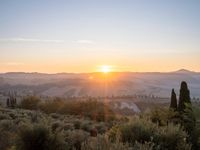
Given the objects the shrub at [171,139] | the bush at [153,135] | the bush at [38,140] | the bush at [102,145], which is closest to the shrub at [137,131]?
the bush at [153,135]

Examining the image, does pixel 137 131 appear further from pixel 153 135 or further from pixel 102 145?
pixel 102 145

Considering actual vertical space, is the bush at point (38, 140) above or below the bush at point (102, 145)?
below

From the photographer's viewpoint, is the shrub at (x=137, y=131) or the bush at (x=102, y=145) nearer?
the bush at (x=102, y=145)

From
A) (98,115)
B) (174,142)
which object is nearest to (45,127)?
(174,142)

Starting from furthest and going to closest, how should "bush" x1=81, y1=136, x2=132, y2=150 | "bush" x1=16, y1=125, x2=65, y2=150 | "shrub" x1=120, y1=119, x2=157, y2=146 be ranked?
"shrub" x1=120, y1=119, x2=157, y2=146, "bush" x1=16, y1=125, x2=65, y2=150, "bush" x1=81, y1=136, x2=132, y2=150

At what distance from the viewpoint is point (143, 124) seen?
52.2 ft

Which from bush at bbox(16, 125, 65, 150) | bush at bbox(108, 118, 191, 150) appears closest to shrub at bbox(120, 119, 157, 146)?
bush at bbox(108, 118, 191, 150)

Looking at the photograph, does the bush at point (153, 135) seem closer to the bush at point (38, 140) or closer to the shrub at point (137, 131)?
the shrub at point (137, 131)

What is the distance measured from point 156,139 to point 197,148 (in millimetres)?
5973

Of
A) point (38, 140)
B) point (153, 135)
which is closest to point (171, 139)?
point (153, 135)

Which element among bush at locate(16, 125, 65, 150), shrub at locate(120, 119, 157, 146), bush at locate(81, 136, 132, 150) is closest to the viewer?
bush at locate(81, 136, 132, 150)

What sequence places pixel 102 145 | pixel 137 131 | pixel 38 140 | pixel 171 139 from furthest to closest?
pixel 137 131 → pixel 171 139 → pixel 38 140 → pixel 102 145

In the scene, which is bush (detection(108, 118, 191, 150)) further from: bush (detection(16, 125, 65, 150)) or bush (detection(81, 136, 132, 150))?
bush (detection(81, 136, 132, 150))

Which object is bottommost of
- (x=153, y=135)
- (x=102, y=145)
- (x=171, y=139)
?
(x=171, y=139)
